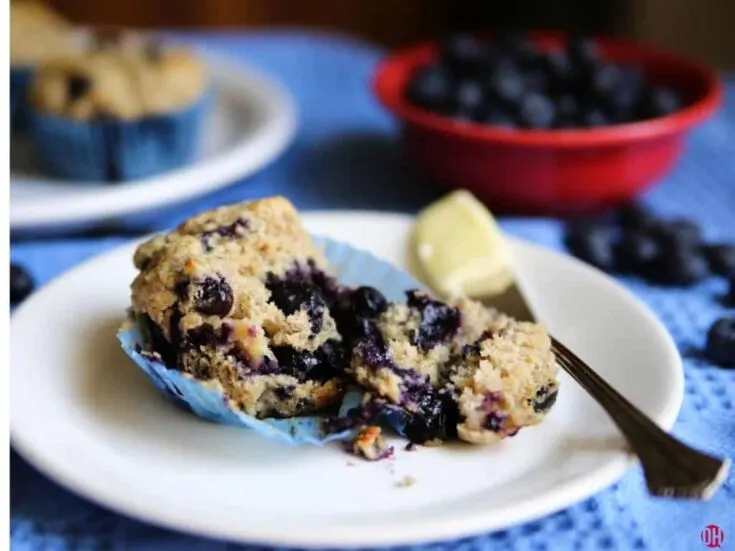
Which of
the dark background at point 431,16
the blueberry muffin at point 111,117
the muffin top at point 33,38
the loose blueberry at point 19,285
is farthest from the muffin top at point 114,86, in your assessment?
the dark background at point 431,16

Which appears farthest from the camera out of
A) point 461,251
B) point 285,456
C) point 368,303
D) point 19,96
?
point 19,96

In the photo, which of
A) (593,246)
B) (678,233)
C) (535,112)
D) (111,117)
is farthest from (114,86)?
Result: (678,233)

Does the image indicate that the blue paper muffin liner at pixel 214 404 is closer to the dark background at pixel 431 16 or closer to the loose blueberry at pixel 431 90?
the loose blueberry at pixel 431 90

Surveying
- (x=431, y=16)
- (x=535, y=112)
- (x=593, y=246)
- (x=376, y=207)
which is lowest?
(x=431, y=16)

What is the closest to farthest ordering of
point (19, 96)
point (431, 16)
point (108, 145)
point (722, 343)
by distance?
point (722, 343), point (108, 145), point (19, 96), point (431, 16)

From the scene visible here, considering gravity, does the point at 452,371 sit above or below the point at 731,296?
above

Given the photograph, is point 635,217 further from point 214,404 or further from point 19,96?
point 19,96

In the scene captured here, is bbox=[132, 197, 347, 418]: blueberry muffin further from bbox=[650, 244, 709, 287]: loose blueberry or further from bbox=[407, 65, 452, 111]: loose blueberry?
bbox=[407, 65, 452, 111]: loose blueberry
